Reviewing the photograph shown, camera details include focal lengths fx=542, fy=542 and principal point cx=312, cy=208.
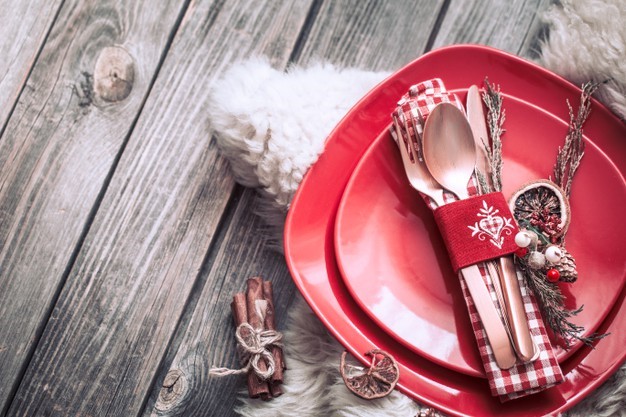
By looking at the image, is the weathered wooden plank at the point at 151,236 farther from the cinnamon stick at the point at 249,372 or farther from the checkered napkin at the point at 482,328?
the checkered napkin at the point at 482,328

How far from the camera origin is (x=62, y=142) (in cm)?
77

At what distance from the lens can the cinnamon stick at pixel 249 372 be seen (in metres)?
0.71

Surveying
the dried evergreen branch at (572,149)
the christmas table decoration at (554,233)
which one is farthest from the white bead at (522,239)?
the dried evergreen branch at (572,149)

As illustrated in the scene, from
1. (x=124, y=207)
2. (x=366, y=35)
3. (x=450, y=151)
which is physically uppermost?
(x=366, y=35)

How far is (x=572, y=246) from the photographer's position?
26.0 inches

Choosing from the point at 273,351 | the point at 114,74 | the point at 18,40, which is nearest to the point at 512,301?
the point at 273,351

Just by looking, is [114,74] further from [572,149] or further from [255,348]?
[572,149]

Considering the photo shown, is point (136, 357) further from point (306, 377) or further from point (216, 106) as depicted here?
point (216, 106)

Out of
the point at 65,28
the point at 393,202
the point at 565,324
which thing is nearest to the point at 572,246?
the point at 565,324

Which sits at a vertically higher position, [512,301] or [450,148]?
[450,148]

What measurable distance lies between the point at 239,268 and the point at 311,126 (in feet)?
0.78

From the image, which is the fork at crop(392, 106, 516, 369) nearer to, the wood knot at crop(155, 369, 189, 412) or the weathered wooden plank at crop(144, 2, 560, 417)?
the weathered wooden plank at crop(144, 2, 560, 417)

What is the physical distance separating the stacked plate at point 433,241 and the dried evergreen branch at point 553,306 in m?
0.02

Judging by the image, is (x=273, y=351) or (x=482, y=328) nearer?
(x=482, y=328)
